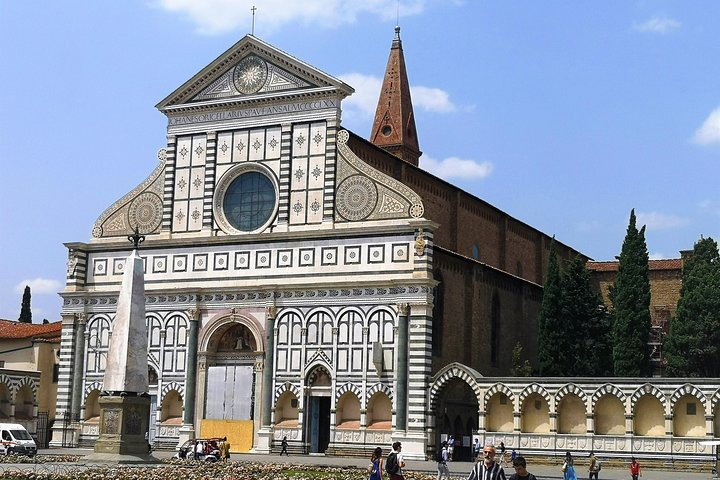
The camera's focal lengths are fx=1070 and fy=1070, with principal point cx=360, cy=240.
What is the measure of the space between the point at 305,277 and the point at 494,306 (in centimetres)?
1115

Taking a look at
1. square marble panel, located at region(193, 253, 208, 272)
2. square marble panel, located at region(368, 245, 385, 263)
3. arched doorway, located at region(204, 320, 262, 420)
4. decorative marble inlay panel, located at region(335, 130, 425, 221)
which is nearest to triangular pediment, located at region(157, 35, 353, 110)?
decorative marble inlay panel, located at region(335, 130, 425, 221)

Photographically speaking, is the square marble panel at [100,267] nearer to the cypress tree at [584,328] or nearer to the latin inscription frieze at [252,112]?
the latin inscription frieze at [252,112]

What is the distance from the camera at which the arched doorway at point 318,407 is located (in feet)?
135

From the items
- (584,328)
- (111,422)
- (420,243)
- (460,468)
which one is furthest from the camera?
(584,328)

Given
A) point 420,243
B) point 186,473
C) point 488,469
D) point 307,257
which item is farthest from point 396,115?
point 488,469

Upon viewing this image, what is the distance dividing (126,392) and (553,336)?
2250 centimetres

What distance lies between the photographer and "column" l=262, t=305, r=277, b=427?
137 ft

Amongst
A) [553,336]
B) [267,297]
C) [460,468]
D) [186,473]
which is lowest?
[460,468]

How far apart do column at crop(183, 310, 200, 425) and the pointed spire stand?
71.2 ft

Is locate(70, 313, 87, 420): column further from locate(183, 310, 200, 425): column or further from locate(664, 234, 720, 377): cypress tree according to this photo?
locate(664, 234, 720, 377): cypress tree

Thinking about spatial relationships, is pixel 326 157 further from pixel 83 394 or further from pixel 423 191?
pixel 83 394

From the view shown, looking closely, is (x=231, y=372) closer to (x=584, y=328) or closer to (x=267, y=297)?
(x=267, y=297)

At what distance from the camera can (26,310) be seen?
67.0 m

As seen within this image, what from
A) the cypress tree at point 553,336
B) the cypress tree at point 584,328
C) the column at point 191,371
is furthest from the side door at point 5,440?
the cypress tree at point 584,328
